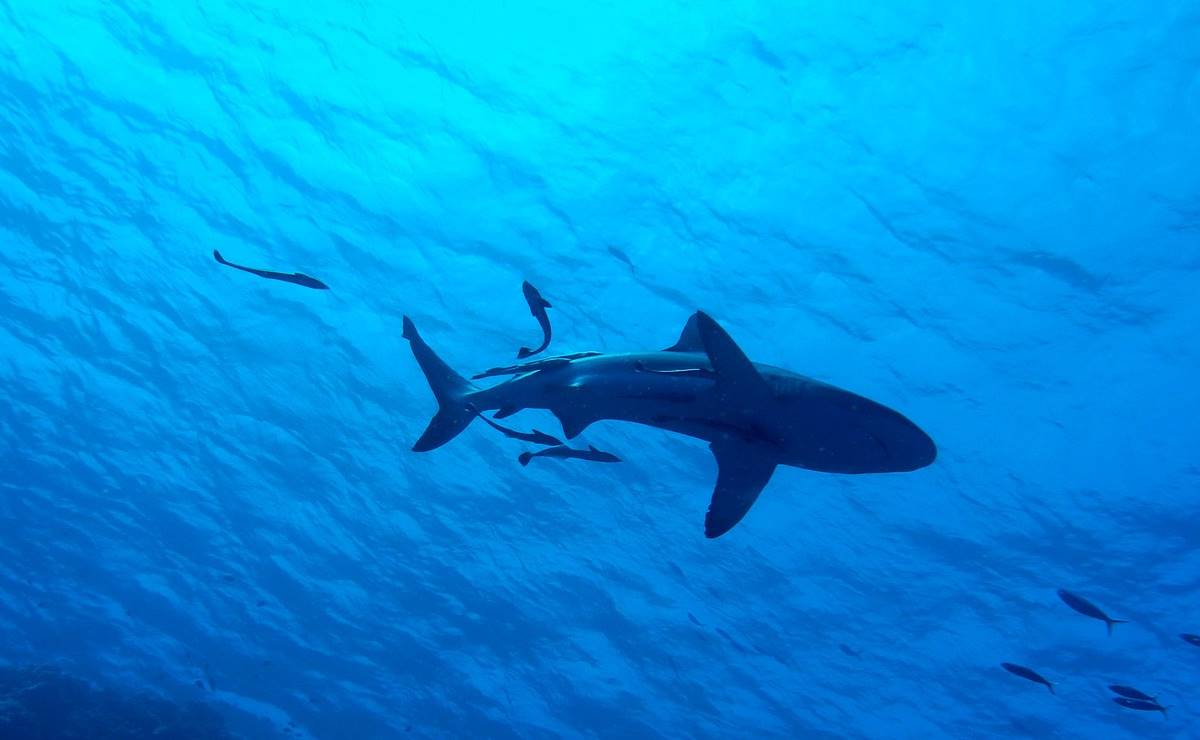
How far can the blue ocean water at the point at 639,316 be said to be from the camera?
11.0 meters

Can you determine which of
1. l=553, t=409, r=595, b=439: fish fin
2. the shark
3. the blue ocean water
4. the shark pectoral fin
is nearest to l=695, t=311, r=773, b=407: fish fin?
the shark

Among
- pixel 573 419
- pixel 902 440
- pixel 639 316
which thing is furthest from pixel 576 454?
pixel 639 316

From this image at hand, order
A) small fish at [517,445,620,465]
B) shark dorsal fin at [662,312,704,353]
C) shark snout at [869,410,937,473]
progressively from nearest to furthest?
shark snout at [869,410,937,473], shark dorsal fin at [662,312,704,353], small fish at [517,445,620,465]

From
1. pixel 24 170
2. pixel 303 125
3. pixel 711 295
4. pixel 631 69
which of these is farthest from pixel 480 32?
pixel 24 170

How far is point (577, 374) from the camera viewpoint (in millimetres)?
5762

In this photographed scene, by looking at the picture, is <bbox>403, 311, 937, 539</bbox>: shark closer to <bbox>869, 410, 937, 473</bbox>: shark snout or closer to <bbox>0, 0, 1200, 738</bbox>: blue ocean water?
<bbox>869, 410, 937, 473</bbox>: shark snout

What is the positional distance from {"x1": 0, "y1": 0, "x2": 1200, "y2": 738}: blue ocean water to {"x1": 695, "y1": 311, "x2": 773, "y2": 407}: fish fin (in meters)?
7.41

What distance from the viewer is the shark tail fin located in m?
6.52

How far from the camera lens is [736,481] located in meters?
5.48

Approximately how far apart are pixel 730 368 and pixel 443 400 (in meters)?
2.90

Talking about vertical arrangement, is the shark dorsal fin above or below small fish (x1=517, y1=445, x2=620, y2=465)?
above

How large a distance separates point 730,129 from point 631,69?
184 cm

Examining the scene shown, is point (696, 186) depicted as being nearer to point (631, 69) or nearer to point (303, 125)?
point (631, 69)

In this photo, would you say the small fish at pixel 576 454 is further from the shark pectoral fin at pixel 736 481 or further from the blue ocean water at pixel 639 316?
the blue ocean water at pixel 639 316
